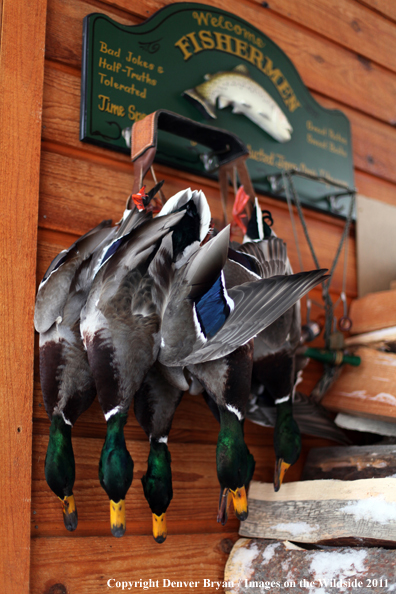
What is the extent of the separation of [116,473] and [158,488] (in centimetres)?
15

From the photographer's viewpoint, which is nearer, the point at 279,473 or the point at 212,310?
the point at 212,310

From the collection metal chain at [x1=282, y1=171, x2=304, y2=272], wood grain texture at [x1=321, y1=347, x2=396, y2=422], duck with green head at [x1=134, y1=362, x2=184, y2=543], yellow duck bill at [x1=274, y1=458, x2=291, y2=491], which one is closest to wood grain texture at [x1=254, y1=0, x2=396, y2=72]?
metal chain at [x1=282, y1=171, x2=304, y2=272]

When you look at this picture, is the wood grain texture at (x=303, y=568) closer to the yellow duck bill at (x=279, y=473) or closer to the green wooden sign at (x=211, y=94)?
the yellow duck bill at (x=279, y=473)

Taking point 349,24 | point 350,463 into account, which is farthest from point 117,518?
point 349,24

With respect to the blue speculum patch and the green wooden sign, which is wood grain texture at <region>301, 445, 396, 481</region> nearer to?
the blue speculum patch

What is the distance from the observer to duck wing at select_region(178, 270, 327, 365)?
0.95 meters

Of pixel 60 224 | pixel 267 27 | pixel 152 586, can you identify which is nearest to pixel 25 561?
pixel 152 586

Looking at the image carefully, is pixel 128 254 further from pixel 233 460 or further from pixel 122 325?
pixel 233 460

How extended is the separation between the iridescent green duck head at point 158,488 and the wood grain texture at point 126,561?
0.46ft

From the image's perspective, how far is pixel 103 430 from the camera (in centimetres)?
117

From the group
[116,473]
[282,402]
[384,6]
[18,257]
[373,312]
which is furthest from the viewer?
[384,6]

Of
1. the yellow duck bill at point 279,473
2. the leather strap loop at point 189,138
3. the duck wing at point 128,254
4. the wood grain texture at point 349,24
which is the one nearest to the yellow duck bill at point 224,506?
the yellow duck bill at point 279,473

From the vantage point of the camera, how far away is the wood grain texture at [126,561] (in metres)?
1.05

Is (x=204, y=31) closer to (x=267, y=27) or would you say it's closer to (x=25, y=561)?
(x=267, y=27)
